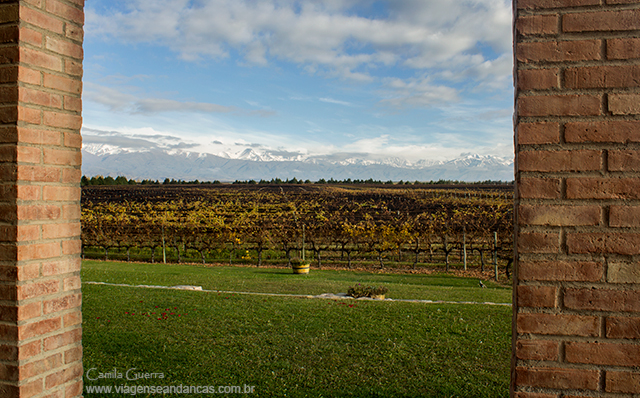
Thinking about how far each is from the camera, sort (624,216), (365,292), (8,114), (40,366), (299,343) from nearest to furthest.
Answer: (624,216) → (8,114) → (40,366) → (299,343) → (365,292)

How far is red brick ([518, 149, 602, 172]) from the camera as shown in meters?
1.67

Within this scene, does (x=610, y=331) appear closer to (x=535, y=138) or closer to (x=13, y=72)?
(x=535, y=138)

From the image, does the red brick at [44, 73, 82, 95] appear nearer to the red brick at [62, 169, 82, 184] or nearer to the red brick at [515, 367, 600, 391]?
the red brick at [62, 169, 82, 184]

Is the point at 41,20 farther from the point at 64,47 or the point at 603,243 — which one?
the point at 603,243

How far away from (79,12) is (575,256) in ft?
9.93

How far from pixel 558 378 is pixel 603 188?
0.84 meters

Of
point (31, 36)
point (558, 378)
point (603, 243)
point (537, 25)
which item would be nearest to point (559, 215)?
point (603, 243)

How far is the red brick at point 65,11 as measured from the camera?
2278 mm

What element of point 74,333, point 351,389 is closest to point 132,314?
point 351,389

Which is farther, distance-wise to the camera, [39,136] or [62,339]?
[62,339]

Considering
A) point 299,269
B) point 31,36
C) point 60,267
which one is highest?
point 31,36

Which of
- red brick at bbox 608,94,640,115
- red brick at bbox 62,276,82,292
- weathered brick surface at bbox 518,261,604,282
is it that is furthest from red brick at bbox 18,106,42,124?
red brick at bbox 608,94,640,115

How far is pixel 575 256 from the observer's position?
167cm

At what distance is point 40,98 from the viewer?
87.3 inches
